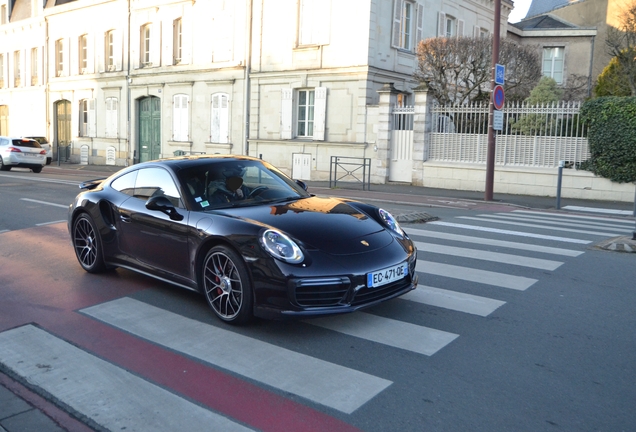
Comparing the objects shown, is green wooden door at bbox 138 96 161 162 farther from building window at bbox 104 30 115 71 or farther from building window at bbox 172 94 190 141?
building window at bbox 104 30 115 71

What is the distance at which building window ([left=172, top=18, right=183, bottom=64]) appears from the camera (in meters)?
30.8

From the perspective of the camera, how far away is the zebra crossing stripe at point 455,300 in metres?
5.66

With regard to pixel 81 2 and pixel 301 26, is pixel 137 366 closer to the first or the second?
pixel 301 26

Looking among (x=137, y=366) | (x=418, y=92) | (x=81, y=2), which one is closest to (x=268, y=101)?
(x=418, y=92)

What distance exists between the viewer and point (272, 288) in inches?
192

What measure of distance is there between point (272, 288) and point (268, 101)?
22.2 metres

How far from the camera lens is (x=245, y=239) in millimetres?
5082

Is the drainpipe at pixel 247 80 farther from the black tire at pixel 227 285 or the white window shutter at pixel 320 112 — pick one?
the black tire at pixel 227 285

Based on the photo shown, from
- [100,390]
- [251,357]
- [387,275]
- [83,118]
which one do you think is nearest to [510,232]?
[387,275]

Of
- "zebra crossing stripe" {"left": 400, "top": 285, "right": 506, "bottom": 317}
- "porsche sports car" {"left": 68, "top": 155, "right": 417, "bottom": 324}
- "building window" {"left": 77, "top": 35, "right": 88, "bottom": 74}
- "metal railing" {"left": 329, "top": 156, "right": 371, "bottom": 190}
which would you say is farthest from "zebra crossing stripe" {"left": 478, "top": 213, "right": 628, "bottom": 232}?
"building window" {"left": 77, "top": 35, "right": 88, "bottom": 74}

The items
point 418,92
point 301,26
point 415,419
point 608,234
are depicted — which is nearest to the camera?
point 415,419

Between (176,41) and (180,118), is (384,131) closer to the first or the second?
(180,118)

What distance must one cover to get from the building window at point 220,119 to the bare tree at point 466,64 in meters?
9.55

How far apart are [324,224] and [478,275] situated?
2303 millimetres
